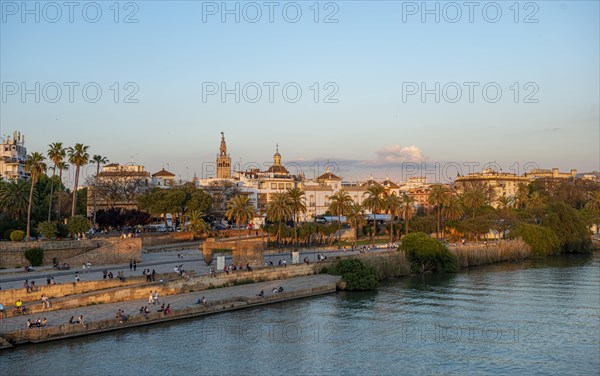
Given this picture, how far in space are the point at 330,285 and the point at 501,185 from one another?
138074 mm

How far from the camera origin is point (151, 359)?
3481 centimetres

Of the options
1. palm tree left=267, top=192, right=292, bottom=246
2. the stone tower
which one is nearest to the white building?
the stone tower

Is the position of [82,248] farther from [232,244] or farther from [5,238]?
[232,244]

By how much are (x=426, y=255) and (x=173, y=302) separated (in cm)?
3232

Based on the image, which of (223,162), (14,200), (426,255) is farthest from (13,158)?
(426,255)

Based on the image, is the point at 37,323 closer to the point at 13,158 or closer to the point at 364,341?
the point at 364,341

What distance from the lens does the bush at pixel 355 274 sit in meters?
58.7

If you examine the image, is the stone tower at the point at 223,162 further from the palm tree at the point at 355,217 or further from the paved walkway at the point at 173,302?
the paved walkway at the point at 173,302

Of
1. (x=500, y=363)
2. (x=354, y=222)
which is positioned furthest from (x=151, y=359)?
(x=354, y=222)

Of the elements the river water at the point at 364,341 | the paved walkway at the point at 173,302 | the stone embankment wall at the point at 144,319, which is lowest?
the river water at the point at 364,341

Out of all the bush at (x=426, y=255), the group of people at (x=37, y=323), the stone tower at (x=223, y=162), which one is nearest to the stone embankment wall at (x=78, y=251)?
the group of people at (x=37, y=323)

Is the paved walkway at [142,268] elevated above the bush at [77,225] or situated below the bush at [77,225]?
below

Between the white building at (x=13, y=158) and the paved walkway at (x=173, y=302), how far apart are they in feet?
280

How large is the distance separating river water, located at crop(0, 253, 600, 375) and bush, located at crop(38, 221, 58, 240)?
23.8 metres
